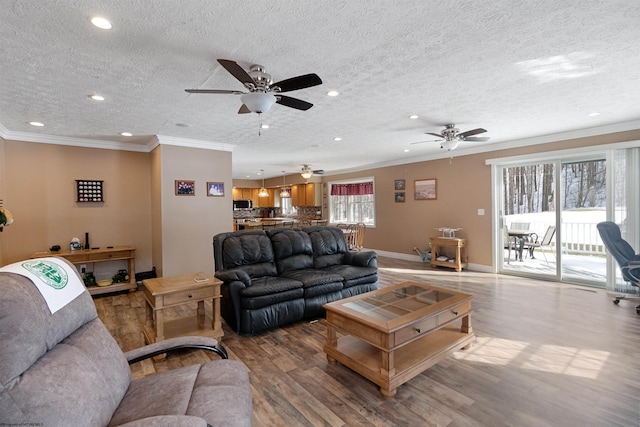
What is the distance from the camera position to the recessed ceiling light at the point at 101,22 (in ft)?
5.81

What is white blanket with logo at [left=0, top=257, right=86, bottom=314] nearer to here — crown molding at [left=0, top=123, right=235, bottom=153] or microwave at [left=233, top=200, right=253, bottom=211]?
crown molding at [left=0, top=123, right=235, bottom=153]

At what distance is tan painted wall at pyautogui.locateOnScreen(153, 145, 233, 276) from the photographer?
474 cm

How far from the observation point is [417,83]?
2.80m

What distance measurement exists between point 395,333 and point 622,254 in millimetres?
3869

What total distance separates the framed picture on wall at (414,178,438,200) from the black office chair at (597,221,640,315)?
2988mm

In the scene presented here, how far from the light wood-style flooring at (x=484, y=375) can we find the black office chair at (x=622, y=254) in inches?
14.5

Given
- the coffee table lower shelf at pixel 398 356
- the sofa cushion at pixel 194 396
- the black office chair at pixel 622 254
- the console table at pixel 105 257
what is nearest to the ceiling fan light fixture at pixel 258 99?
the sofa cushion at pixel 194 396

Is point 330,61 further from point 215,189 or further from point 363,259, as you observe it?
point 215,189

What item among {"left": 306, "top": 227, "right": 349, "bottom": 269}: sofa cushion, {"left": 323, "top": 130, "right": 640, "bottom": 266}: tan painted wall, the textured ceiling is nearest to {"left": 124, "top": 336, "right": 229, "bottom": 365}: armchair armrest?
the textured ceiling

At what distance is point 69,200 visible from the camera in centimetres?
469

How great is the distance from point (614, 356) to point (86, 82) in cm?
531

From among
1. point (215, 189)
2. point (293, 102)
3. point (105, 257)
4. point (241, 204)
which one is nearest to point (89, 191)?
point (105, 257)

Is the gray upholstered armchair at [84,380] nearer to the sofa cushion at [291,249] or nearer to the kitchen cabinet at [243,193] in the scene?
the sofa cushion at [291,249]

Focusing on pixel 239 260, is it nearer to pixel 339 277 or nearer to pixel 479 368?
pixel 339 277
